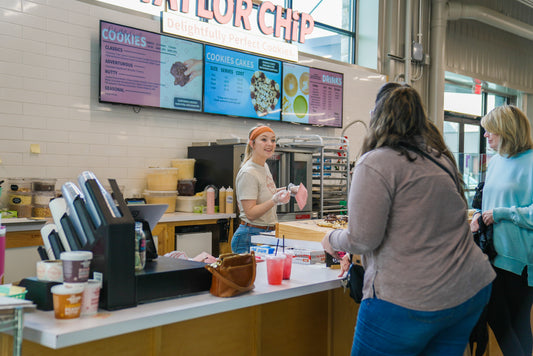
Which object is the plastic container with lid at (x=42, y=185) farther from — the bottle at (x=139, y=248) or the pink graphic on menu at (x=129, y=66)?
the bottle at (x=139, y=248)

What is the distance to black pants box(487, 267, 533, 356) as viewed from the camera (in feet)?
9.06

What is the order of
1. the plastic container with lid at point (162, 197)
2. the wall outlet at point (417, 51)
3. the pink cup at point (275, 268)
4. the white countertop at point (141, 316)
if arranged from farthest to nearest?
the wall outlet at point (417, 51)
the plastic container with lid at point (162, 197)
the pink cup at point (275, 268)
the white countertop at point (141, 316)

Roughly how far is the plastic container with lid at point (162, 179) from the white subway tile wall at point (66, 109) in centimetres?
20

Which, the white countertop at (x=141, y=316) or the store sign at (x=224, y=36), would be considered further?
the store sign at (x=224, y=36)

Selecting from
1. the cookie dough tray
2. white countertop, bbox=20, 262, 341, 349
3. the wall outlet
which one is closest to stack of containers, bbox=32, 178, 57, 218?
the cookie dough tray

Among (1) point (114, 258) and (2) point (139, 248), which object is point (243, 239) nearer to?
Result: (2) point (139, 248)

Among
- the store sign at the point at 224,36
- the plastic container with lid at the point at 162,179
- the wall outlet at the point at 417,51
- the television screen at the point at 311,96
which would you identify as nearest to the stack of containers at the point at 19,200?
the plastic container with lid at the point at 162,179

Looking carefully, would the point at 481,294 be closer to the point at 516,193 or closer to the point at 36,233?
the point at 516,193

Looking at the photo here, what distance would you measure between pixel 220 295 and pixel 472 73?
8.83 meters

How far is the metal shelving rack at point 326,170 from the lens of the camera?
5984 mm

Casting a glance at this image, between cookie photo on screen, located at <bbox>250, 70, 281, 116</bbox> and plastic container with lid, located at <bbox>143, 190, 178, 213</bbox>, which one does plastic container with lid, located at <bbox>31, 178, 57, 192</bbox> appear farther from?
cookie photo on screen, located at <bbox>250, 70, 281, 116</bbox>

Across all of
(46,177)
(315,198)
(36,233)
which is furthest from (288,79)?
(36,233)

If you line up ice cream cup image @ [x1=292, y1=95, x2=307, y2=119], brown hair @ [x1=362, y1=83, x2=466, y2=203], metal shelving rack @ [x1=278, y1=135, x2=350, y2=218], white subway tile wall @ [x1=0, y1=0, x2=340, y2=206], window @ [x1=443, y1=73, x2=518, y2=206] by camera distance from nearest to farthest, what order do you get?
brown hair @ [x1=362, y1=83, x2=466, y2=203], white subway tile wall @ [x1=0, y1=0, x2=340, y2=206], metal shelving rack @ [x1=278, y1=135, x2=350, y2=218], ice cream cup image @ [x1=292, y1=95, x2=307, y2=119], window @ [x1=443, y1=73, x2=518, y2=206]

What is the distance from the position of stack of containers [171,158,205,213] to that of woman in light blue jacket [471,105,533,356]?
297 cm
